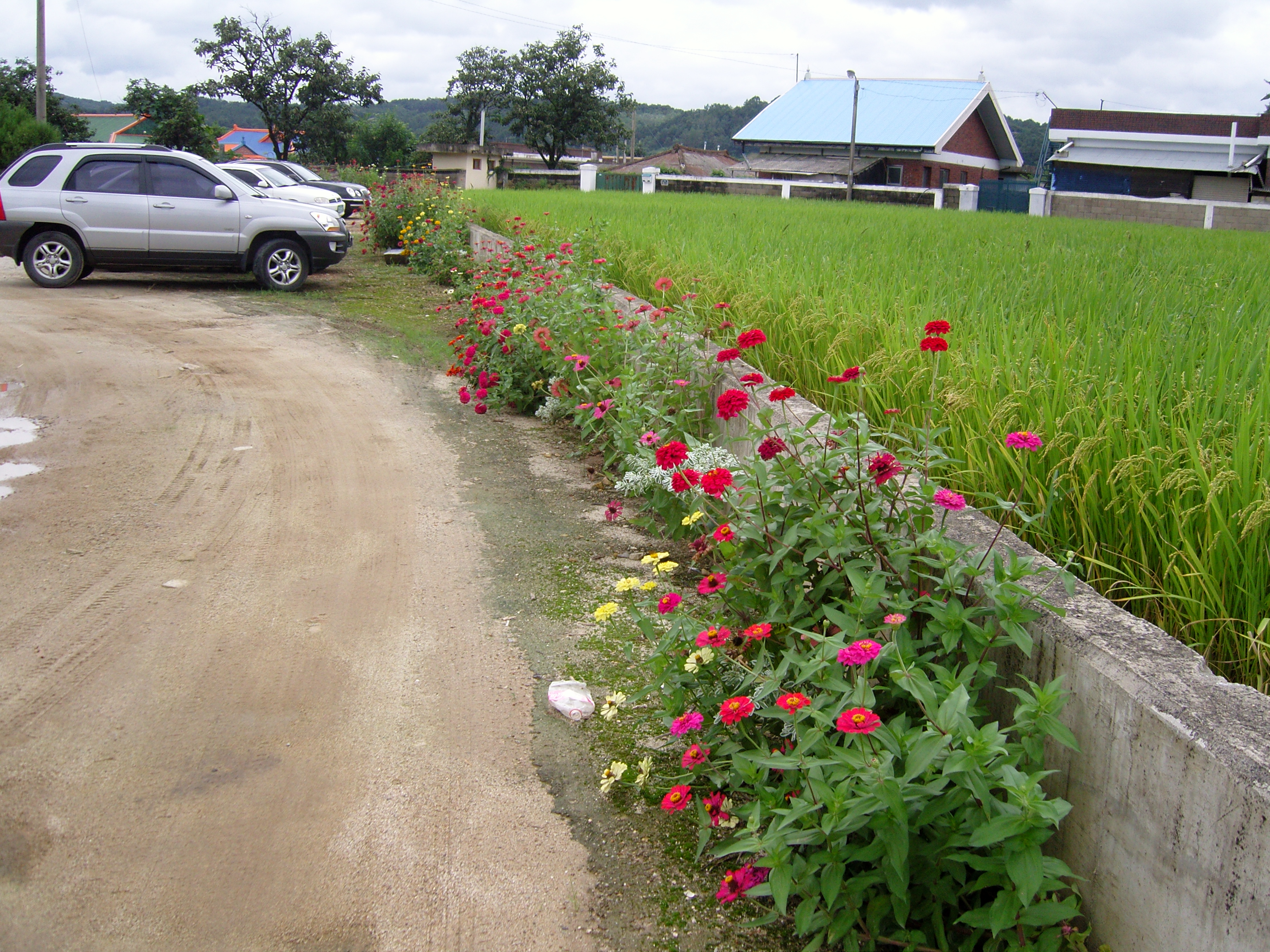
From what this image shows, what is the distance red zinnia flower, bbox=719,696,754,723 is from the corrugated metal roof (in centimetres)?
4514

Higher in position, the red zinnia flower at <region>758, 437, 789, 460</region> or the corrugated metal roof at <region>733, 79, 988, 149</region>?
the corrugated metal roof at <region>733, 79, 988, 149</region>

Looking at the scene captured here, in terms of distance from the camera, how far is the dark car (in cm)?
2541

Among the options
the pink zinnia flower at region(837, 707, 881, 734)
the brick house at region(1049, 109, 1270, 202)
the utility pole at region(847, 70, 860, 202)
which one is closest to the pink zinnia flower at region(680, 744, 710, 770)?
the pink zinnia flower at region(837, 707, 881, 734)

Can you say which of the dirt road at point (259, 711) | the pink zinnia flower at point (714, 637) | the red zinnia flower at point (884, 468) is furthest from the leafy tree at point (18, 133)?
the red zinnia flower at point (884, 468)

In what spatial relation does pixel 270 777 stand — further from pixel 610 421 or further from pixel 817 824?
pixel 610 421

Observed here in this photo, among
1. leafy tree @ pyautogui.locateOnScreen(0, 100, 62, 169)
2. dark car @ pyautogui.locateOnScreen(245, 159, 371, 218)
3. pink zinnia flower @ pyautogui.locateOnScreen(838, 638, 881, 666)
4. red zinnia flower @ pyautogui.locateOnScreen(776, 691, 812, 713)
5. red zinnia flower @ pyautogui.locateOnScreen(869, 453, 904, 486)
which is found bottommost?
red zinnia flower @ pyautogui.locateOnScreen(776, 691, 812, 713)

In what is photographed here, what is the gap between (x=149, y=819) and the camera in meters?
2.83

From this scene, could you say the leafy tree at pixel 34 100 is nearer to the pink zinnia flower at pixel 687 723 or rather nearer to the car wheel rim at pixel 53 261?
the car wheel rim at pixel 53 261

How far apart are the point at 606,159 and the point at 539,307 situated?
302 feet

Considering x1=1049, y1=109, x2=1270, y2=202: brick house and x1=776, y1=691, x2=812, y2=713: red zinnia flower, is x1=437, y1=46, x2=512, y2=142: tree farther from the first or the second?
x1=776, y1=691, x2=812, y2=713: red zinnia flower

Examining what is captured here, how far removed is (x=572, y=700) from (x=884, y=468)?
1503 mm

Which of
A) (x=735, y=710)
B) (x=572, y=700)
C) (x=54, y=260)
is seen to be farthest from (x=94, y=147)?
(x=735, y=710)

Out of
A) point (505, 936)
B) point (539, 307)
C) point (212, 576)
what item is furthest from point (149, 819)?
point (539, 307)

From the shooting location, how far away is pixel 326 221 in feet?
43.1
